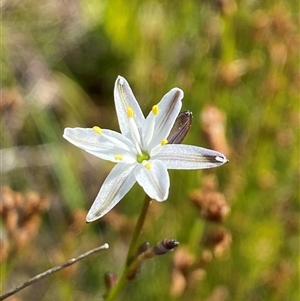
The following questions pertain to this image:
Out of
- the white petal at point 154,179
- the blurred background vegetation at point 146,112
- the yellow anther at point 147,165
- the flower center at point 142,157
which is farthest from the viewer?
the blurred background vegetation at point 146,112

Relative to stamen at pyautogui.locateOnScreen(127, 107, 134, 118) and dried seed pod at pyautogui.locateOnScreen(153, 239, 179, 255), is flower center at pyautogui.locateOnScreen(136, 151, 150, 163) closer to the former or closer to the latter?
stamen at pyautogui.locateOnScreen(127, 107, 134, 118)

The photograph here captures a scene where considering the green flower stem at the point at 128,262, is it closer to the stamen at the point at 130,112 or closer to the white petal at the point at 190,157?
the white petal at the point at 190,157

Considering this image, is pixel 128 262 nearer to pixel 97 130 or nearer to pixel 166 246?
pixel 166 246

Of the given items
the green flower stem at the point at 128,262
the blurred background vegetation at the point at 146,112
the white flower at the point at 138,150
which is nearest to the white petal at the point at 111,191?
the white flower at the point at 138,150

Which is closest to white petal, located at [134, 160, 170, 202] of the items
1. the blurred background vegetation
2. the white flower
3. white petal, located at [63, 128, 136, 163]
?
the white flower

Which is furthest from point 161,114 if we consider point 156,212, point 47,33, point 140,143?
point 47,33

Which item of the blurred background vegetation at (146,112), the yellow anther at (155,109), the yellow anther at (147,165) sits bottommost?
the blurred background vegetation at (146,112)

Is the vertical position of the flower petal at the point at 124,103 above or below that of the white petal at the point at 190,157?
above

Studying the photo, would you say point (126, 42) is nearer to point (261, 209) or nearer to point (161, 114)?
point (261, 209)
